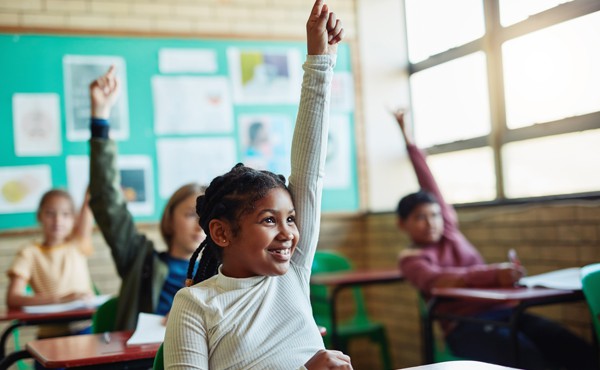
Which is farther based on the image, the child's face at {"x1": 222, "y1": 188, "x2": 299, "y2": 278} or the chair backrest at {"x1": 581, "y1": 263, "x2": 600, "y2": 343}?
the chair backrest at {"x1": 581, "y1": 263, "x2": 600, "y2": 343}

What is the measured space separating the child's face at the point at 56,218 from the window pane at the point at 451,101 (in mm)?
2287

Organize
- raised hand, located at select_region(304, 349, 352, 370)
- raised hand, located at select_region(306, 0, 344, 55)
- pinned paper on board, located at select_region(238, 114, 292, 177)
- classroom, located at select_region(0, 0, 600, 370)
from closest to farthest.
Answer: raised hand, located at select_region(304, 349, 352, 370) < raised hand, located at select_region(306, 0, 344, 55) < classroom, located at select_region(0, 0, 600, 370) < pinned paper on board, located at select_region(238, 114, 292, 177)

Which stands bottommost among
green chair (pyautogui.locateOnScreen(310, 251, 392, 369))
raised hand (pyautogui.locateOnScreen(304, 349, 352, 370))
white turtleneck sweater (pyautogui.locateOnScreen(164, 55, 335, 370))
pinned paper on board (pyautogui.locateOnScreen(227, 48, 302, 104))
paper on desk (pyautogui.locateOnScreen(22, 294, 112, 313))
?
green chair (pyautogui.locateOnScreen(310, 251, 392, 369))

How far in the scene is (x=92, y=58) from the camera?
175 inches

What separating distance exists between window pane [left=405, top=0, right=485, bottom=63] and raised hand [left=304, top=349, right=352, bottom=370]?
10.5 feet

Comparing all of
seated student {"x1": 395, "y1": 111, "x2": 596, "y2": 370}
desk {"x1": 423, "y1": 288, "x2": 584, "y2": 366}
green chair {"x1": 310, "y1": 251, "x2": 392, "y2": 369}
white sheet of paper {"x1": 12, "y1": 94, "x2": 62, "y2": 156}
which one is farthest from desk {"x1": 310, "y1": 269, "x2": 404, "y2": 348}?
white sheet of paper {"x1": 12, "y1": 94, "x2": 62, "y2": 156}

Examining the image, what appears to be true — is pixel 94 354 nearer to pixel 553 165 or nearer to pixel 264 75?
pixel 553 165

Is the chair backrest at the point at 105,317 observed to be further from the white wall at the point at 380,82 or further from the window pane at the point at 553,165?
the white wall at the point at 380,82

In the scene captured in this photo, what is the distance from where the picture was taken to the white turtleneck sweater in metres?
1.40

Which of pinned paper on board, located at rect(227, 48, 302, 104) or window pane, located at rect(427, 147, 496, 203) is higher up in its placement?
pinned paper on board, located at rect(227, 48, 302, 104)

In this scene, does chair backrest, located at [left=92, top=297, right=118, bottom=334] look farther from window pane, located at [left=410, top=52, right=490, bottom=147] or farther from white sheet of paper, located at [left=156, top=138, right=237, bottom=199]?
window pane, located at [left=410, top=52, right=490, bottom=147]

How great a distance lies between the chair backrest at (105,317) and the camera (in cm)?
261

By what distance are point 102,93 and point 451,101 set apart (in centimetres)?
256

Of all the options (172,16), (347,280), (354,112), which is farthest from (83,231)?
(354,112)
